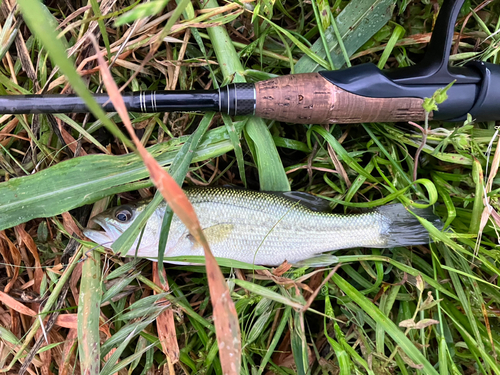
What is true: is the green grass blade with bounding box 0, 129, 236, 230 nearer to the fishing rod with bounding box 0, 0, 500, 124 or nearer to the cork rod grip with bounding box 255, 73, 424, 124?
the fishing rod with bounding box 0, 0, 500, 124

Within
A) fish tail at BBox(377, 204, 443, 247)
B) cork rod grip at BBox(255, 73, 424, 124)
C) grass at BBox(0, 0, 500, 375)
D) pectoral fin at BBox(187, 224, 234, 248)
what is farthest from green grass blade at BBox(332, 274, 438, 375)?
cork rod grip at BBox(255, 73, 424, 124)

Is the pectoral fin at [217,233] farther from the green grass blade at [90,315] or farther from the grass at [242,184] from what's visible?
the green grass blade at [90,315]

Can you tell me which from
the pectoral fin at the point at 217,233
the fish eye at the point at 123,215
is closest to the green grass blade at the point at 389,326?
the pectoral fin at the point at 217,233

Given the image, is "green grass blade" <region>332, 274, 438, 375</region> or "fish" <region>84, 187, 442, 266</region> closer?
"green grass blade" <region>332, 274, 438, 375</region>

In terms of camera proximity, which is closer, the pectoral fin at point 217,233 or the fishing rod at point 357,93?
the fishing rod at point 357,93

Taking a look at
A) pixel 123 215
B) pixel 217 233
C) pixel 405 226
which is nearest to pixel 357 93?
pixel 405 226

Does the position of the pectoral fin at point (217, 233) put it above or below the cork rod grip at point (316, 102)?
below
